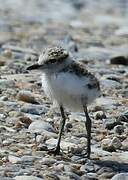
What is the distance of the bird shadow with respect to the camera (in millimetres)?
6086

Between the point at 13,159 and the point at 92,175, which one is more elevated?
the point at 13,159

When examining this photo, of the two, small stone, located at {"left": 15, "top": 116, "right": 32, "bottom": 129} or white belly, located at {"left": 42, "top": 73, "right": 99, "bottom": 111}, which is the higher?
white belly, located at {"left": 42, "top": 73, "right": 99, "bottom": 111}

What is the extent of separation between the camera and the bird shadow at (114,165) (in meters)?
6.09

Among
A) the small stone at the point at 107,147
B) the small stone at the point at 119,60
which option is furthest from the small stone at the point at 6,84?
the small stone at the point at 119,60

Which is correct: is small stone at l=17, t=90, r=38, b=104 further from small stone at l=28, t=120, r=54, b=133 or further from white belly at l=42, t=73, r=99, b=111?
white belly at l=42, t=73, r=99, b=111

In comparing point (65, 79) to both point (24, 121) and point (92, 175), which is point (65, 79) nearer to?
point (92, 175)

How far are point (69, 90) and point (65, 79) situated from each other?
97 millimetres

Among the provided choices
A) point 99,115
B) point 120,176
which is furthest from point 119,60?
point 120,176

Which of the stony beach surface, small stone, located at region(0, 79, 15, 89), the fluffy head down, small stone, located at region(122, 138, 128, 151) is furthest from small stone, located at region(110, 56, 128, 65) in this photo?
the fluffy head down

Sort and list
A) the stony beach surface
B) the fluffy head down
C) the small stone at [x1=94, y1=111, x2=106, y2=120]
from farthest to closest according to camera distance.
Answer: the small stone at [x1=94, y1=111, x2=106, y2=120] < the fluffy head down < the stony beach surface

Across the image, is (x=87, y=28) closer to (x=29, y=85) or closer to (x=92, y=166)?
(x=29, y=85)

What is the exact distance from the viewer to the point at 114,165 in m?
6.17

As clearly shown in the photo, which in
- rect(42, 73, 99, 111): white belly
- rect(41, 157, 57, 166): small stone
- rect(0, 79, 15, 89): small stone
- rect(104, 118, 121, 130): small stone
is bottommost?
rect(41, 157, 57, 166): small stone

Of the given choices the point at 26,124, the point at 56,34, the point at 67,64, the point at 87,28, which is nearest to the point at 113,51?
the point at 56,34
